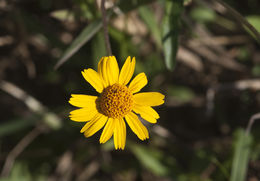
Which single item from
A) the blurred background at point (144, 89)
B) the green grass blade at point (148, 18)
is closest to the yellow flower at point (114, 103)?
the blurred background at point (144, 89)

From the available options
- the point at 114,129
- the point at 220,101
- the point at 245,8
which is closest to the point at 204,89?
the point at 220,101

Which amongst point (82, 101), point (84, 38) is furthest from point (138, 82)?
point (84, 38)

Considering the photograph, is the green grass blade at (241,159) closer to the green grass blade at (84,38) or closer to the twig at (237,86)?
the twig at (237,86)

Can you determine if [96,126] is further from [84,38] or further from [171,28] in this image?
[171,28]

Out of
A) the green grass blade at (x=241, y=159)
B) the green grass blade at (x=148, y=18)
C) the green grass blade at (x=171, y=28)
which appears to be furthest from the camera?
the green grass blade at (x=148, y=18)

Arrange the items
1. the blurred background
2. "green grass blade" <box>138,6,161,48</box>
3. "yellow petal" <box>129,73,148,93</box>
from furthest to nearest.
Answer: the blurred background → "green grass blade" <box>138,6,161,48</box> → "yellow petal" <box>129,73,148,93</box>

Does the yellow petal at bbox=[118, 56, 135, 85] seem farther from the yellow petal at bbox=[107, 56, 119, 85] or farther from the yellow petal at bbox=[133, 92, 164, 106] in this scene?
the yellow petal at bbox=[133, 92, 164, 106]

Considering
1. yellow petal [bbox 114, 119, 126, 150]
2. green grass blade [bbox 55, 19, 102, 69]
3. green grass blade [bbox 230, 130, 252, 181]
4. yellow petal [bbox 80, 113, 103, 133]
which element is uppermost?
green grass blade [bbox 55, 19, 102, 69]

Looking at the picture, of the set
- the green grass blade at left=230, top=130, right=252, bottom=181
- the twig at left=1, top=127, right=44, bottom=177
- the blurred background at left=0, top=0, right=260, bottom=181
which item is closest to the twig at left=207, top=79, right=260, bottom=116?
the blurred background at left=0, top=0, right=260, bottom=181
